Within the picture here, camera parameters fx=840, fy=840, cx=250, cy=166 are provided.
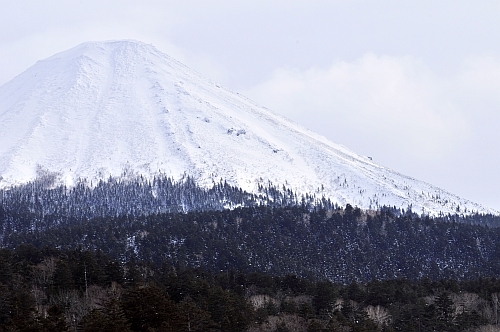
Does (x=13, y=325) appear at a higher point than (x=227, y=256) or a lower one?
lower

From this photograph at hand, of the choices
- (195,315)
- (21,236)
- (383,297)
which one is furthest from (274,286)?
(21,236)

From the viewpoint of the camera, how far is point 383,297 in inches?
4862

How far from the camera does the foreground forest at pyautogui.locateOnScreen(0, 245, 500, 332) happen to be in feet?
250

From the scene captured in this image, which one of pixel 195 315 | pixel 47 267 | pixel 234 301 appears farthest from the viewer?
pixel 47 267

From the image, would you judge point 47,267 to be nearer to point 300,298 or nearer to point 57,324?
point 300,298

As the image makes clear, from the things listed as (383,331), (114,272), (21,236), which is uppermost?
(21,236)

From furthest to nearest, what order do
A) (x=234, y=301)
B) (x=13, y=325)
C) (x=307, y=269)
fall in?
(x=307, y=269)
(x=234, y=301)
(x=13, y=325)

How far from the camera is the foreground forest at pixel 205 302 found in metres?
76.2

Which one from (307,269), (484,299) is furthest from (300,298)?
(307,269)

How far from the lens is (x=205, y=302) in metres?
94.1

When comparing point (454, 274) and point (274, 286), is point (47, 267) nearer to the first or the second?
point (274, 286)

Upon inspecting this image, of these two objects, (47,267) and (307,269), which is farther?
(307,269)

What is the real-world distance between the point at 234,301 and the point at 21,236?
113m

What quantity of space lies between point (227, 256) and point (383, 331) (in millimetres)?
90843
